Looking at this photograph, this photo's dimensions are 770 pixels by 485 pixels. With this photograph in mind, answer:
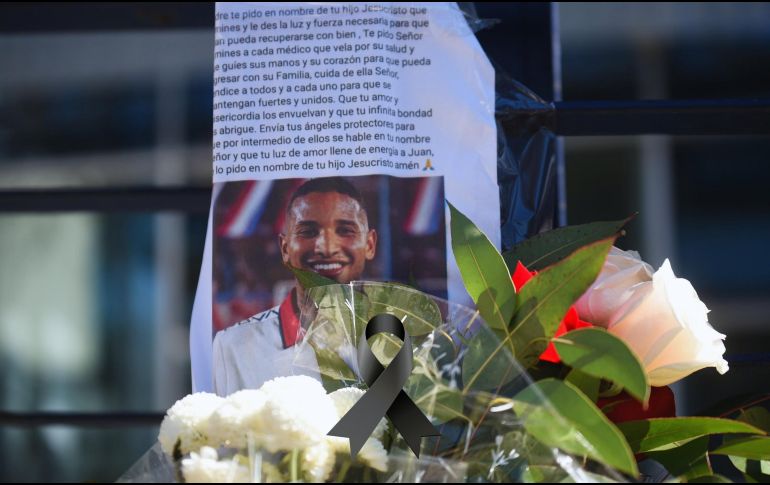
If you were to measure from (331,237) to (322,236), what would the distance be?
0.04 feet

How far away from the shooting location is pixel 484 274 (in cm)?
79

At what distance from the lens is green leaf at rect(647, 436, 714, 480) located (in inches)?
30.2

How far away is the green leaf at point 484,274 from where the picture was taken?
751mm

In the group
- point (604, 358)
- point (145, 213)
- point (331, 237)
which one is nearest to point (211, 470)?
point (604, 358)

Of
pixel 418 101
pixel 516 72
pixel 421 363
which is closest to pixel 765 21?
pixel 516 72

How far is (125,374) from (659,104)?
1242 millimetres

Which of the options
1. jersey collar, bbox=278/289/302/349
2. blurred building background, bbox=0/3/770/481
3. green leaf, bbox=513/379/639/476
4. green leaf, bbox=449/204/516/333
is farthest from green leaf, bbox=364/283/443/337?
blurred building background, bbox=0/3/770/481

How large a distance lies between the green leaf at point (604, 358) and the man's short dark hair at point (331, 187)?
0.42 metres

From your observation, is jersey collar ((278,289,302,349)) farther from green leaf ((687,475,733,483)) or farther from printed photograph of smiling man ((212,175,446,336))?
green leaf ((687,475,733,483))

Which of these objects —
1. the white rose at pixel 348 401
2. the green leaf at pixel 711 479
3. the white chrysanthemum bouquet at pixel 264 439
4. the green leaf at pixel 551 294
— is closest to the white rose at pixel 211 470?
the white chrysanthemum bouquet at pixel 264 439

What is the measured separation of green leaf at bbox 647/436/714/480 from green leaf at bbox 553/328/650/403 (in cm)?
16

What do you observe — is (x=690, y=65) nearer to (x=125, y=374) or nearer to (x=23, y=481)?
(x=125, y=374)

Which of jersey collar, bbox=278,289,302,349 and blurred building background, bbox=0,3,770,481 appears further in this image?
blurred building background, bbox=0,3,770,481

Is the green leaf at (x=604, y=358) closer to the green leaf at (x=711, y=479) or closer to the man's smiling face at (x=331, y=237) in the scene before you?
the green leaf at (x=711, y=479)
